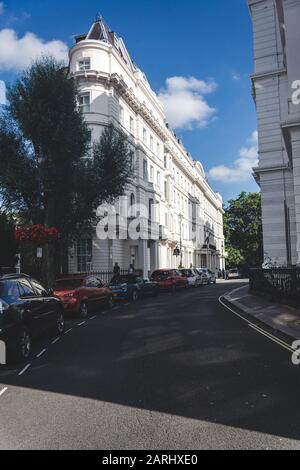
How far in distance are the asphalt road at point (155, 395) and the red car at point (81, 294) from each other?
486 centimetres

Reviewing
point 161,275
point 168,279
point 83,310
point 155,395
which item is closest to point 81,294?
point 83,310

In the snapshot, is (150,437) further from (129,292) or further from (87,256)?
(87,256)

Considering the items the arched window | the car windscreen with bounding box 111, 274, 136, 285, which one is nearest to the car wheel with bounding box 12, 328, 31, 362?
the car windscreen with bounding box 111, 274, 136, 285

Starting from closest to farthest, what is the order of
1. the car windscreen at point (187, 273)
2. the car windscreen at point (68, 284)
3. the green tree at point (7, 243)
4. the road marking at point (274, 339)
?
the road marking at point (274, 339) < the car windscreen at point (68, 284) < the green tree at point (7, 243) < the car windscreen at point (187, 273)

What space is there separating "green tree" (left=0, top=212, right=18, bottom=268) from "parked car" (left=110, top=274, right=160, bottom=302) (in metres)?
5.76

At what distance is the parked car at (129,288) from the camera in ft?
70.2

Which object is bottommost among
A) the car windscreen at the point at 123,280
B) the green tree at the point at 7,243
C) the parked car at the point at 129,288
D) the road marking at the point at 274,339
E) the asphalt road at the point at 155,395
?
the asphalt road at the point at 155,395

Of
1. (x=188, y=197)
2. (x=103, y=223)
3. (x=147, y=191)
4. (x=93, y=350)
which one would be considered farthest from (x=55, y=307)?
(x=188, y=197)

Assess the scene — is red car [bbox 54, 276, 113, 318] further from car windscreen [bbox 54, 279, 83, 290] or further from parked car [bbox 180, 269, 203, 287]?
parked car [bbox 180, 269, 203, 287]

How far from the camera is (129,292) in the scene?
21656mm

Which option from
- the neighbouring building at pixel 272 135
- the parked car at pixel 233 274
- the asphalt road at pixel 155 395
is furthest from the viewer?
the parked car at pixel 233 274

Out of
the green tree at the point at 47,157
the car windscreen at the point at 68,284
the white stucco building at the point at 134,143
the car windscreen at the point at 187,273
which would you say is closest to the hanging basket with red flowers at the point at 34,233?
the green tree at the point at 47,157

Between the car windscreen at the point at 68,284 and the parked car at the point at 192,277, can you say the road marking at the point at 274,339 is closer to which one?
the car windscreen at the point at 68,284

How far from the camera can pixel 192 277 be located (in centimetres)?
3478
